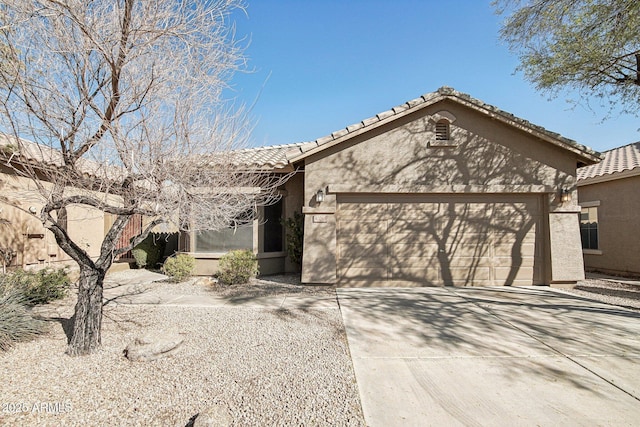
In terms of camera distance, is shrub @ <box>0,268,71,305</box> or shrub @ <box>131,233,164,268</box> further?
shrub @ <box>131,233,164,268</box>

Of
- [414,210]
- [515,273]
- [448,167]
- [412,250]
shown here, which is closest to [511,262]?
[515,273]

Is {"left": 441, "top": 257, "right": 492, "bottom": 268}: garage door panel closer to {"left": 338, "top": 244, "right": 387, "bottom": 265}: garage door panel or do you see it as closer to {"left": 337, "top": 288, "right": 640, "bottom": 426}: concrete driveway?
{"left": 338, "top": 244, "right": 387, "bottom": 265}: garage door panel

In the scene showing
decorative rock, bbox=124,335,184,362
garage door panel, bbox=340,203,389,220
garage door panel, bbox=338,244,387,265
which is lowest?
decorative rock, bbox=124,335,184,362

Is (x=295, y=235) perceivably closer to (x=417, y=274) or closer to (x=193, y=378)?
(x=417, y=274)

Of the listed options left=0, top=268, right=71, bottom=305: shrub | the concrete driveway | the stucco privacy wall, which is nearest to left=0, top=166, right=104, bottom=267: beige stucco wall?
left=0, top=268, right=71, bottom=305: shrub

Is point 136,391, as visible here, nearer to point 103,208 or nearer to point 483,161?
point 103,208

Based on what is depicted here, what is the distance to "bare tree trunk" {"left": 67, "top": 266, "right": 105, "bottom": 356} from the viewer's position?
4016 millimetres

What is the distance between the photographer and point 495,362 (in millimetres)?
3934

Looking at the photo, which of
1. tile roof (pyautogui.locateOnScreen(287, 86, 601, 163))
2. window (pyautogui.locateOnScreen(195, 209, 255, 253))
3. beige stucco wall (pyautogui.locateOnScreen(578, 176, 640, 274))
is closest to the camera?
tile roof (pyautogui.locateOnScreen(287, 86, 601, 163))

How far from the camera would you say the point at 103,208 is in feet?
12.6

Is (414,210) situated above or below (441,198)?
below

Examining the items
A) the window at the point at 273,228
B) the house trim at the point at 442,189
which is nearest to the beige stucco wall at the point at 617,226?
the house trim at the point at 442,189

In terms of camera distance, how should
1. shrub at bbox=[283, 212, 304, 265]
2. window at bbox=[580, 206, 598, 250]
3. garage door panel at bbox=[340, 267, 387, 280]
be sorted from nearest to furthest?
1. garage door panel at bbox=[340, 267, 387, 280]
2. shrub at bbox=[283, 212, 304, 265]
3. window at bbox=[580, 206, 598, 250]

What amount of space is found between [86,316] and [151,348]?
1.00 metres
